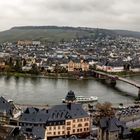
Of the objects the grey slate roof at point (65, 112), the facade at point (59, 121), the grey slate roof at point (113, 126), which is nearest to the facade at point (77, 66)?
the grey slate roof at point (65, 112)

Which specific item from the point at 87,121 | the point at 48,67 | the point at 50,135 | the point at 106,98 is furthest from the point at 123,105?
the point at 48,67

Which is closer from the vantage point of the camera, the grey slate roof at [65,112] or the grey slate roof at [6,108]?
the grey slate roof at [65,112]

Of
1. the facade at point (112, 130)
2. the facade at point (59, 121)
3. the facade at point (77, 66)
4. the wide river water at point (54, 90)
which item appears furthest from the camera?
the facade at point (77, 66)

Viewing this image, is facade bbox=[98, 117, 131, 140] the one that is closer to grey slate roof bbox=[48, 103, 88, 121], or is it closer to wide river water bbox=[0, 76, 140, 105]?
grey slate roof bbox=[48, 103, 88, 121]

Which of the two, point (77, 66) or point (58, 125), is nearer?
point (58, 125)

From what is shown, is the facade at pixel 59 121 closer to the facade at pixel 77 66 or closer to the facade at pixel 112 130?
the facade at pixel 112 130

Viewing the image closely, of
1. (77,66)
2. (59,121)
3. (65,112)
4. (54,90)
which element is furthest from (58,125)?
(77,66)

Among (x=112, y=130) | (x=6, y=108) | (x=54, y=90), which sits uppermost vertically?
(x=6, y=108)

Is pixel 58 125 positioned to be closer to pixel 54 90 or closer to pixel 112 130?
pixel 112 130

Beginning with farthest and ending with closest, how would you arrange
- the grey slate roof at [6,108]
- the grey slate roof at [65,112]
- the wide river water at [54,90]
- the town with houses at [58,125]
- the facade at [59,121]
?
the wide river water at [54,90], the grey slate roof at [6,108], the grey slate roof at [65,112], the facade at [59,121], the town with houses at [58,125]
